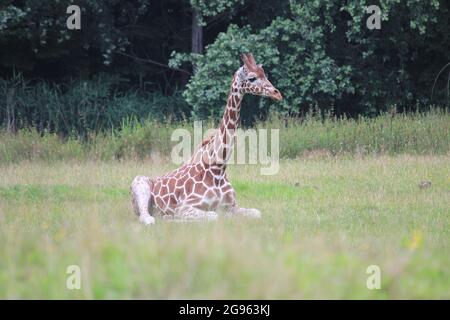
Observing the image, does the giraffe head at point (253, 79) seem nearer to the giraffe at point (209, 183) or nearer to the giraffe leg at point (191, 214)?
the giraffe at point (209, 183)

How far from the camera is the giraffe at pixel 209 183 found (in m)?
11.8

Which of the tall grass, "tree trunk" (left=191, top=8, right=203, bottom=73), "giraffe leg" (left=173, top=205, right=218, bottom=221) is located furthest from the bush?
"giraffe leg" (left=173, top=205, right=218, bottom=221)

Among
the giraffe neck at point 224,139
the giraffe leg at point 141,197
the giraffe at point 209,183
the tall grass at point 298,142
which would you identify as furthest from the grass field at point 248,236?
the tall grass at point 298,142

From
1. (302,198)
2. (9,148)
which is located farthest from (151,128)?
(302,198)

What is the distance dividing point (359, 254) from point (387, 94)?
59.4ft

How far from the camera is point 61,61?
1082 inches

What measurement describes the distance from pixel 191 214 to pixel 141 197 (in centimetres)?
78

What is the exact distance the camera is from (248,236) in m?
8.60

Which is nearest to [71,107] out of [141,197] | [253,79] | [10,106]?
[10,106]

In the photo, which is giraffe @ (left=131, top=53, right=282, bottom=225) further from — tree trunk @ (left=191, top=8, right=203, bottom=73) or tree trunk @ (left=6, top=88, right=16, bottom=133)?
tree trunk @ (left=191, top=8, right=203, bottom=73)

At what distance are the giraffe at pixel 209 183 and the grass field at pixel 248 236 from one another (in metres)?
0.35

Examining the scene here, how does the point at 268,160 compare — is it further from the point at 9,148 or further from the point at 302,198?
the point at 9,148

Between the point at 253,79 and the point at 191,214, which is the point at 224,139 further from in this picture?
the point at 191,214

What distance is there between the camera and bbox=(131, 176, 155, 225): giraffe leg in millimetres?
11734
